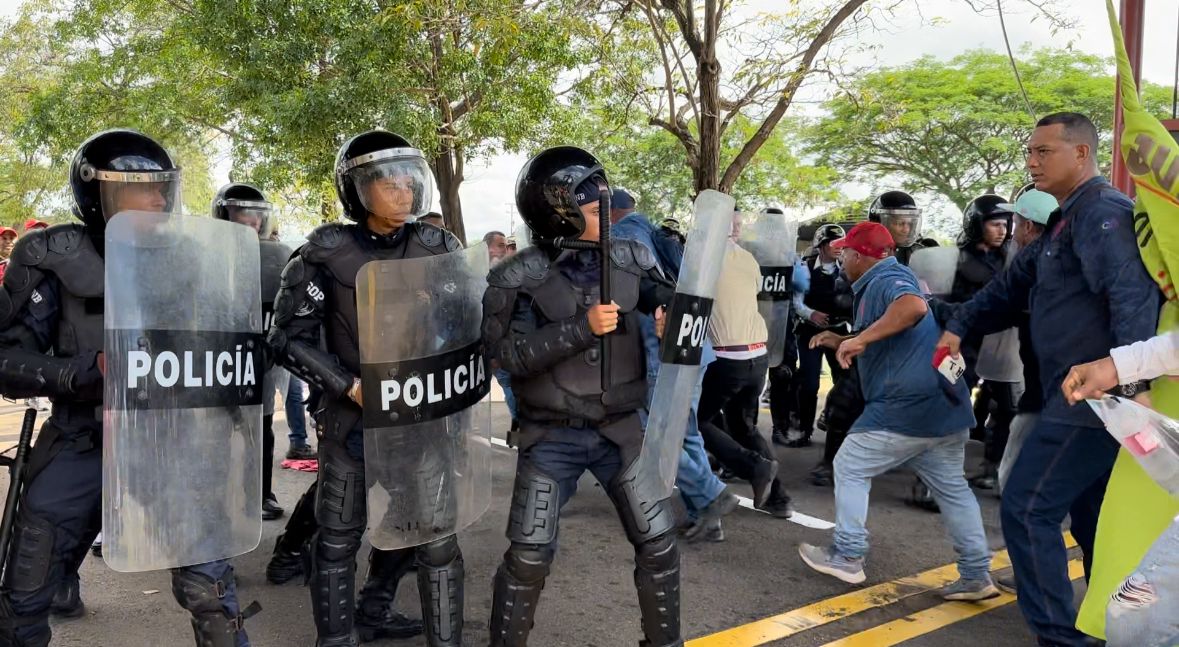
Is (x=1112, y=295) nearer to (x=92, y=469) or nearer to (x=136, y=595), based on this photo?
(x=92, y=469)

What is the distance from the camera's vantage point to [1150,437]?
2254 mm

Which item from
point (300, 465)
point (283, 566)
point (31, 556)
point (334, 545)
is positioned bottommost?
point (300, 465)

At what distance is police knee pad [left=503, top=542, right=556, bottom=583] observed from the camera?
2770 millimetres

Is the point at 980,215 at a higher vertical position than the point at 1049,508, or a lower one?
higher

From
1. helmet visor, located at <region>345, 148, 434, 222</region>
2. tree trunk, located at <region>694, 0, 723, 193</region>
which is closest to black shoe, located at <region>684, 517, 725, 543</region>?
helmet visor, located at <region>345, 148, 434, 222</region>

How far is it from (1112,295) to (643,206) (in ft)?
78.1

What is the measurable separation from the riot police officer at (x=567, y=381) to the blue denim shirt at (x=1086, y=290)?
4.32 feet

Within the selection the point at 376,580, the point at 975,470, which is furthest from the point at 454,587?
the point at 975,470

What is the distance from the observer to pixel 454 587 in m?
2.96

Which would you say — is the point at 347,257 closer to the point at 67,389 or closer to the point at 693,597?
the point at 67,389

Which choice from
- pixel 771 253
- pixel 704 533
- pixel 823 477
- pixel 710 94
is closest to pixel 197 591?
pixel 704 533

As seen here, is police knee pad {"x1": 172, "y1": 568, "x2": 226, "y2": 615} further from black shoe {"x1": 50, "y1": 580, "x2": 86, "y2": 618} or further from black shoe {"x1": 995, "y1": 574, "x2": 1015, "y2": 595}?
black shoe {"x1": 995, "y1": 574, "x2": 1015, "y2": 595}

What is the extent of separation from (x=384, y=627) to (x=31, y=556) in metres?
1.33

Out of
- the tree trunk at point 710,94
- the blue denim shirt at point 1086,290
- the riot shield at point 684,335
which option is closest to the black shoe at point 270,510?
the riot shield at point 684,335
